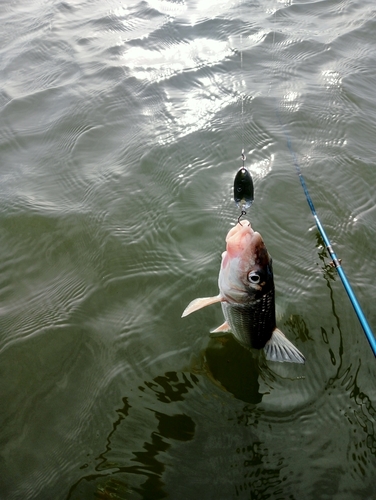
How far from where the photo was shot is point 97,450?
122 inches

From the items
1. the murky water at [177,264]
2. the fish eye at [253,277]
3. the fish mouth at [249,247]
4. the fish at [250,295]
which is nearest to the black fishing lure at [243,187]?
the fish at [250,295]

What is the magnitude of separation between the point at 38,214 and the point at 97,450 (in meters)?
2.60

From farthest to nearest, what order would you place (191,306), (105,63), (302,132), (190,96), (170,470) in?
(105,63) < (190,96) < (302,132) < (191,306) < (170,470)

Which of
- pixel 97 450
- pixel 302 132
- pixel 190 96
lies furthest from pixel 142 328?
pixel 190 96

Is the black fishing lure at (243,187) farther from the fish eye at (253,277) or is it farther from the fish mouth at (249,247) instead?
the fish eye at (253,277)

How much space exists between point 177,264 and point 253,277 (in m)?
1.35

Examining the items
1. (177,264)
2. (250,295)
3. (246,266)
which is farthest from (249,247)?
(177,264)

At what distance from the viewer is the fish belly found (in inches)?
124

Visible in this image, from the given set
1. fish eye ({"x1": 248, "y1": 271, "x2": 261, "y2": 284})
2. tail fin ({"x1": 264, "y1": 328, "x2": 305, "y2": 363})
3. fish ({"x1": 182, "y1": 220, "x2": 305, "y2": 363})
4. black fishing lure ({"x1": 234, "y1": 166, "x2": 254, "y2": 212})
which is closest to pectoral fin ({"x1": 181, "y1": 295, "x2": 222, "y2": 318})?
fish ({"x1": 182, "y1": 220, "x2": 305, "y2": 363})

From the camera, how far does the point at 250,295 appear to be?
309cm

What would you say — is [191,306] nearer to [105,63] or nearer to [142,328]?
[142,328]

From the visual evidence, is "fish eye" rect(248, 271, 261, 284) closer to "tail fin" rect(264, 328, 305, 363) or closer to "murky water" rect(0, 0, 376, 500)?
"tail fin" rect(264, 328, 305, 363)

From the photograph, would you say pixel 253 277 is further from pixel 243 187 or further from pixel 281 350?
pixel 243 187

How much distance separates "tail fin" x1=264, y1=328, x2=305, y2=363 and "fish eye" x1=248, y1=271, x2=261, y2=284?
0.50 meters
